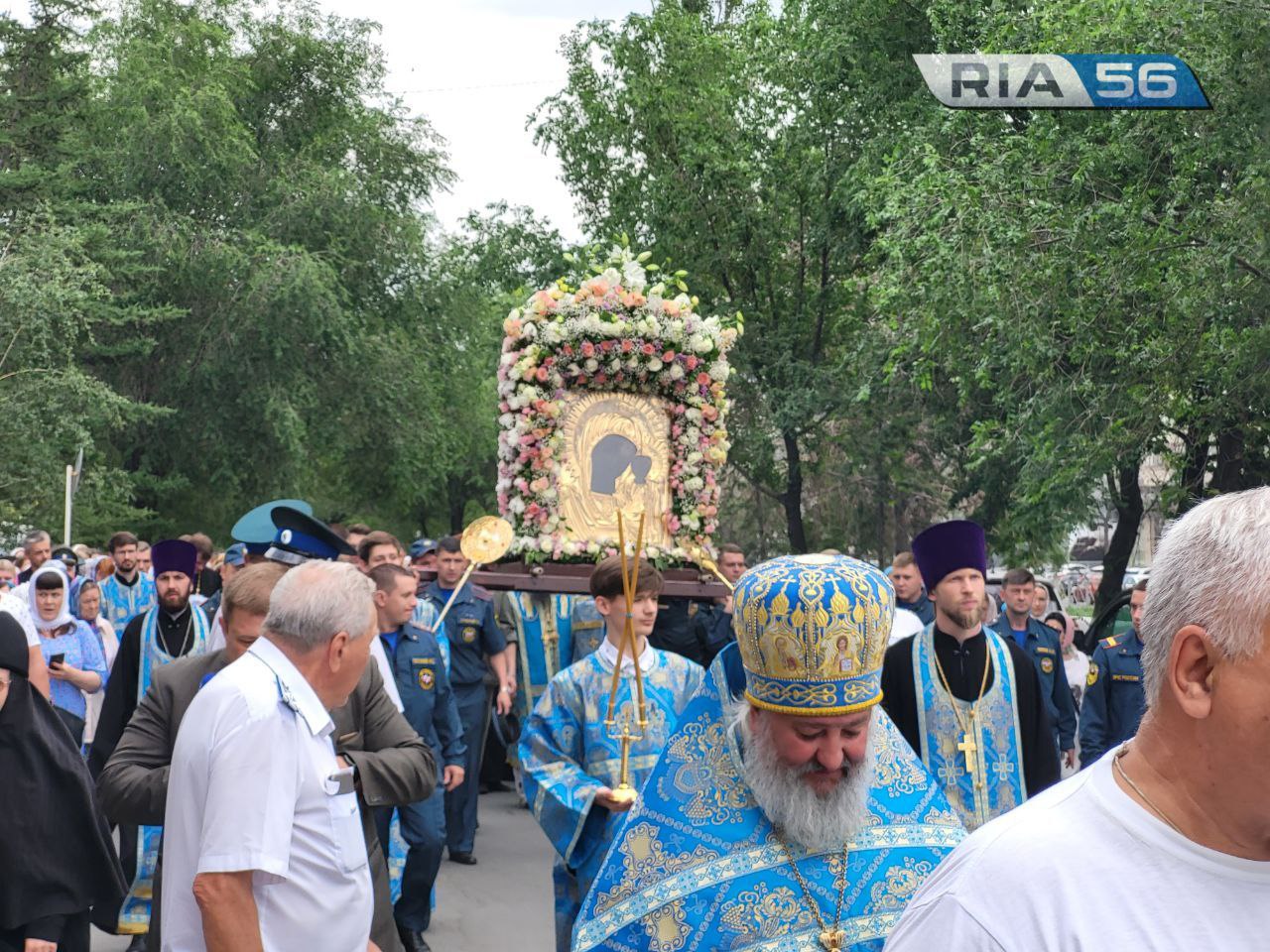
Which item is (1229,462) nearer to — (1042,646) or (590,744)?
(1042,646)

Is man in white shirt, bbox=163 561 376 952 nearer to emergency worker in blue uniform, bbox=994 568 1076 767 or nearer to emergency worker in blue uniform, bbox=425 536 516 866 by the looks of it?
emergency worker in blue uniform, bbox=994 568 1076 767

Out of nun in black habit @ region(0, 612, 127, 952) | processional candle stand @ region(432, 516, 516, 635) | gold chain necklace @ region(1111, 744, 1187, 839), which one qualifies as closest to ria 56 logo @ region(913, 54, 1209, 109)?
processional candle stand @ region(432, 516, 516, 635)

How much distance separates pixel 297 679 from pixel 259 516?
118 inches

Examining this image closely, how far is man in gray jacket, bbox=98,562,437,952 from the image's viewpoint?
4.42 metres

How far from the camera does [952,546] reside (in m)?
6.60

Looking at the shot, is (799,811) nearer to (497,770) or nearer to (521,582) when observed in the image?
(521,582)

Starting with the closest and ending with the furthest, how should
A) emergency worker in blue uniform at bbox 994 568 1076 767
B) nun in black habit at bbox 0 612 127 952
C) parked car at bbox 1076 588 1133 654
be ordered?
nun in black habit at bbox 0 612 127 952 → emergency worker in blue uniform at bbox 994 568 1076 767 → parked car at bbox 1076 588 1133 654

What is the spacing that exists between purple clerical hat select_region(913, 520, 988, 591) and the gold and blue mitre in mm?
2981

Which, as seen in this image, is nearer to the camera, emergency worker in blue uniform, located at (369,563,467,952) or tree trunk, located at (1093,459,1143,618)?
emergency worker in blue uniform, located at (369,563,467,952)

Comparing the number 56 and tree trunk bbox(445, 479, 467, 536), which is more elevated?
the number 56

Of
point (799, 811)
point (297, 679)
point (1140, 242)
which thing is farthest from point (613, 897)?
→ point (1140, 242)

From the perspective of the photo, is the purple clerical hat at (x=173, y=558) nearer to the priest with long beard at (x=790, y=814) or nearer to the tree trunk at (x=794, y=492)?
the priest with long beard at (x=790, y=814)

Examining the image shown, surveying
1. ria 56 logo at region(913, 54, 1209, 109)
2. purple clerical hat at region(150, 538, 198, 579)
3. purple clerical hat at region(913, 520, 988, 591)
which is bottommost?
purple clerical hat at region(150, 538, 198, 579)

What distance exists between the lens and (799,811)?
349cm
